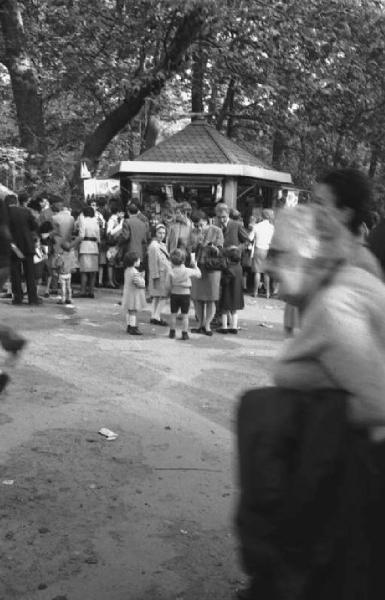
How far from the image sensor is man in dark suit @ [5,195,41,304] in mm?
12992

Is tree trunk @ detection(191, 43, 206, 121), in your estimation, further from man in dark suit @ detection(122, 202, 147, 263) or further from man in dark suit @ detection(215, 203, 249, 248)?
man in dark suit @ detection(215, 203, 249, 248)

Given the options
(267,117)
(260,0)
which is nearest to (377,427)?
(260,0)

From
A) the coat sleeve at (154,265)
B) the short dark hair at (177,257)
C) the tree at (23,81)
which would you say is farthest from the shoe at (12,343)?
the tree at (23,81)

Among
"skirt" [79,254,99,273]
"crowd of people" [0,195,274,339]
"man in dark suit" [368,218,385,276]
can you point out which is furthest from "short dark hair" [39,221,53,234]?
"man in dark suit" [368,218,385,276]

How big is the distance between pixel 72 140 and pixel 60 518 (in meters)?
26.4

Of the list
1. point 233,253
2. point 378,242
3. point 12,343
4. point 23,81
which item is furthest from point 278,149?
point 378,242

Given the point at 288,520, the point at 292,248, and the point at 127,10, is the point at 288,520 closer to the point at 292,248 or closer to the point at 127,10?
the point at 292,248

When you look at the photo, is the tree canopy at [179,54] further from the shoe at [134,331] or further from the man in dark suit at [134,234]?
the shoe at [134,331]

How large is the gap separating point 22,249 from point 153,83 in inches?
309

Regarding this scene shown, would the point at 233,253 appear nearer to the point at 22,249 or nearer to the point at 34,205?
the point at 22,249

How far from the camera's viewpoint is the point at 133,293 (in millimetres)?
10758

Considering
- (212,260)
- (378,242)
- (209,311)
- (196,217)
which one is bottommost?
(209,311)

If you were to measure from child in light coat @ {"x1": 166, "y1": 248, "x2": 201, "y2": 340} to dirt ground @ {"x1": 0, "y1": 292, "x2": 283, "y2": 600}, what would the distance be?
0.90m

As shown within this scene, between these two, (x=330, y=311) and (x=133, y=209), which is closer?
(x=330, y=311)
